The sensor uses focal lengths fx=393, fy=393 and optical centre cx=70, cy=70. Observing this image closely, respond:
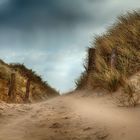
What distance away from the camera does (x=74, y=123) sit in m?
6.20

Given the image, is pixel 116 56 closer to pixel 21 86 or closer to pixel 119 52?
pixel 119 52

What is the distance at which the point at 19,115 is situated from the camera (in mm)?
7898

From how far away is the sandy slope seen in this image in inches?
207

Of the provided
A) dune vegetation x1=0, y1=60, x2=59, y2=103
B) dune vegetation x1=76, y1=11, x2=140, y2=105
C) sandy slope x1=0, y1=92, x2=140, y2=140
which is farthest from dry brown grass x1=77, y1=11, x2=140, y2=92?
dune vegetation x1=0, y1=60, x2=59, y2=103

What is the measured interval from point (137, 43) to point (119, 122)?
5086 millimetres

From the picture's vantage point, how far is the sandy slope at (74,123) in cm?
526

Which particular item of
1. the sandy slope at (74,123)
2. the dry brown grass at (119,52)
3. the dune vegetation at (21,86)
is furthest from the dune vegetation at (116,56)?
the dune vegetation at (21,86)

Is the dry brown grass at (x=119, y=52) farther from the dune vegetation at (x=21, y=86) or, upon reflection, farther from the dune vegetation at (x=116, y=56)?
the dune vegetation at (x=21, y=86)

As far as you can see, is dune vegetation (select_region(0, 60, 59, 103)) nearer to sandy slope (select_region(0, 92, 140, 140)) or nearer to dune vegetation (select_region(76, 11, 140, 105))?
dune vegetation (select_region(76, 11, 140, 105))

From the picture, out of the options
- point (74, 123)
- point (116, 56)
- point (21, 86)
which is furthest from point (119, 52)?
point (21, 86)

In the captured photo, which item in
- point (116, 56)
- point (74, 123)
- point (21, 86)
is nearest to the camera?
point (74, 123)

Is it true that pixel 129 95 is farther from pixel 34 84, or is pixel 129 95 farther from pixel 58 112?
pixel 34 84

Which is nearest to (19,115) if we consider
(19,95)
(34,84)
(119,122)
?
(119,122)

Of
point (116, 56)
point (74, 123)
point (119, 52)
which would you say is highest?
point (119, 52)
